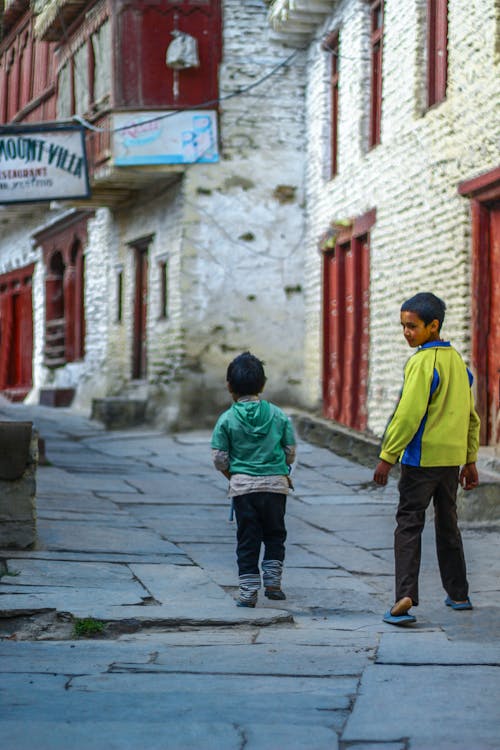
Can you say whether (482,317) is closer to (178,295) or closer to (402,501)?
(402,501)

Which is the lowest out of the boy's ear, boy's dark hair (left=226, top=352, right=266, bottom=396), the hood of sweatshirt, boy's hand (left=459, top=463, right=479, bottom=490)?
boy's hand (left=459, top=463, right=479, bottom=490)

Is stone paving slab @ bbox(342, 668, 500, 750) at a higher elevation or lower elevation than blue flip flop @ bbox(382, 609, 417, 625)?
higher

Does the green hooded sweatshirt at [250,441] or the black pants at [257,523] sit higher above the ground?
the green hooded sweatshirt at [250,441]

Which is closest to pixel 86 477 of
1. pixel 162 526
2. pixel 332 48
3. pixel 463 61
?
pixel 162 526

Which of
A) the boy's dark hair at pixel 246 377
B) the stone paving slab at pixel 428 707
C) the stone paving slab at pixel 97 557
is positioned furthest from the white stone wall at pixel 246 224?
the stone paving slab at pixel 428 707

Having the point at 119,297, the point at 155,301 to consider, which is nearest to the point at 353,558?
the point at 155,301

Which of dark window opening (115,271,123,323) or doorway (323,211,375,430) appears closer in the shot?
doorway (323,211,375,430)

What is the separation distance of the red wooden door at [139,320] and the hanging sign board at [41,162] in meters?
4.96

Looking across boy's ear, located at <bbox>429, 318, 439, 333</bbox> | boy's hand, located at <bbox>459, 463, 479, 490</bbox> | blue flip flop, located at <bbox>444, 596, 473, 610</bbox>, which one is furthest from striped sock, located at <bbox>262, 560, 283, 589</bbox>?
boy's ear, located at <bbox>429, 318, 439, 333</bbox>

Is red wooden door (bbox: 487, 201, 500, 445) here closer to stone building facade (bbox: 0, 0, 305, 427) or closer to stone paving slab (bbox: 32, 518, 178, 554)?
stone paving slab (bbox: 32, 518, 178, 554)

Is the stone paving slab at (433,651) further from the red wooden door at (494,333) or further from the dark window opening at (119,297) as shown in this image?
the dark window opening at (119,297)

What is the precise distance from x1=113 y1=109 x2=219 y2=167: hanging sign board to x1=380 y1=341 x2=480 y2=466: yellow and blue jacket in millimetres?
11522

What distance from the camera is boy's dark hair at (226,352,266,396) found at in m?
6.00

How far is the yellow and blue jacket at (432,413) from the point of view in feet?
17.9
